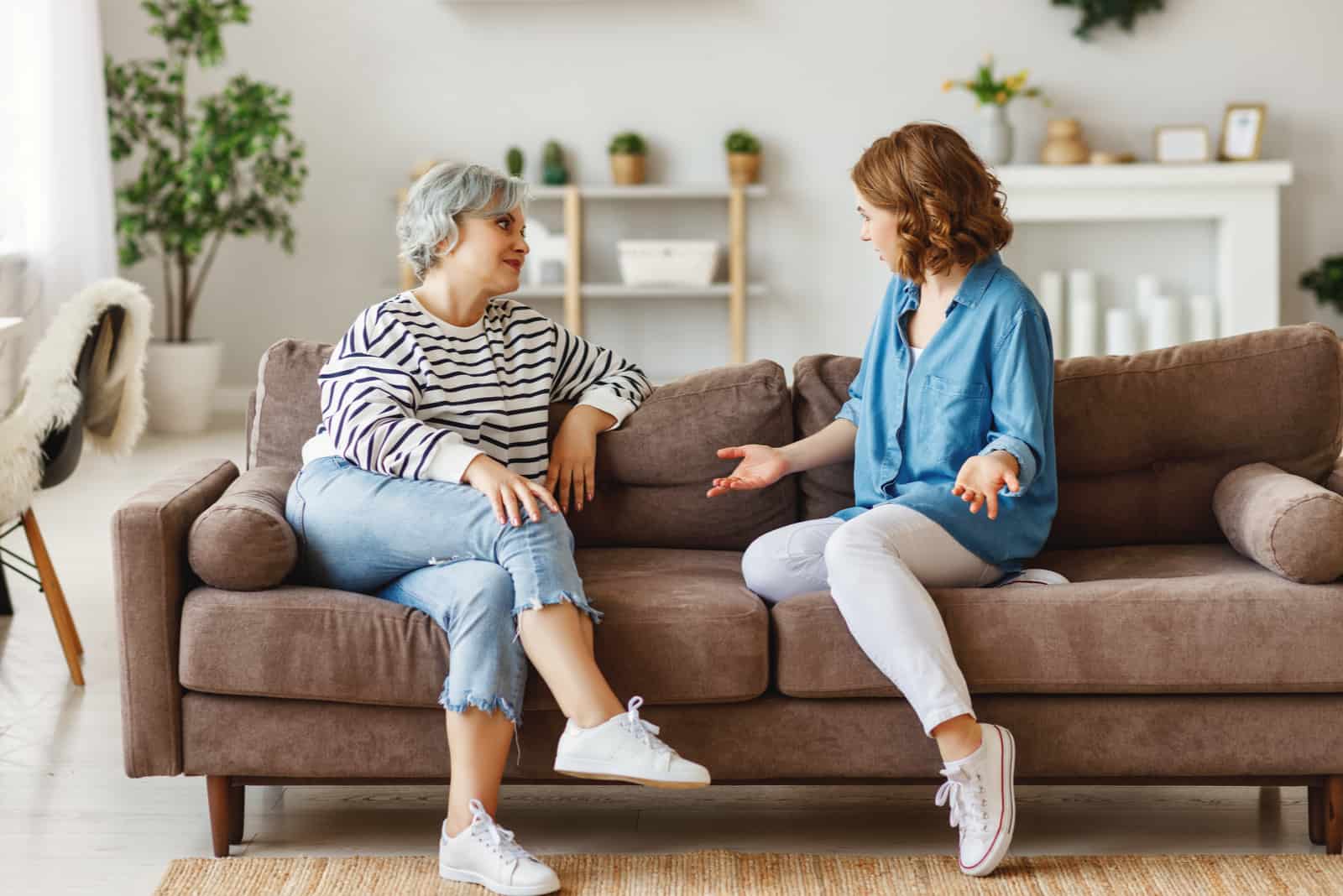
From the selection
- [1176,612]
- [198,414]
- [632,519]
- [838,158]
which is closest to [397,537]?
[632,519]

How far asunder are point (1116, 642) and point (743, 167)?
4350mm

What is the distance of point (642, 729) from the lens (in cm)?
197

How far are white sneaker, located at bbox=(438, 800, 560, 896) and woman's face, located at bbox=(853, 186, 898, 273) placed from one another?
988 millimetres

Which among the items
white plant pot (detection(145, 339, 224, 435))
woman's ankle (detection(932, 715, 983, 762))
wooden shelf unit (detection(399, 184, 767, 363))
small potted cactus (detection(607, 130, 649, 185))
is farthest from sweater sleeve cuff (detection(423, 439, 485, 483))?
small potted cactus (detection(607, 130, 649, 185))

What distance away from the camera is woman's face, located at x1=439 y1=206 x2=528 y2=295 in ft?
7.58

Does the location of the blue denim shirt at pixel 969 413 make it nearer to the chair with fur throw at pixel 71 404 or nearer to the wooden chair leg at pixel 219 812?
the wooden chair leg at pixel 219 812

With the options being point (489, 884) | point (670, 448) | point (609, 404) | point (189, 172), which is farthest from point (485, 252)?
point (189, 172)

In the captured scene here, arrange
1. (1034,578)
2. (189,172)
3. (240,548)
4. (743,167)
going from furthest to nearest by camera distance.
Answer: (743,167) → (189,172) → (1034,578) → (240,548)

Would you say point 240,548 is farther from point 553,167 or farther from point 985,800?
point 553,167

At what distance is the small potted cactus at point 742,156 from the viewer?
6.10 metres

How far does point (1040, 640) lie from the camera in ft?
6.64

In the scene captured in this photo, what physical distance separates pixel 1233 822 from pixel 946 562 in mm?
611

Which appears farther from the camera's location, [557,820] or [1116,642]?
[557,820]

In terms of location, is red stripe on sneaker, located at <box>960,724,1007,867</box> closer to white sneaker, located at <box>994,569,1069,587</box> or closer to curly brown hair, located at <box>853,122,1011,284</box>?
white sneaker, located at <box>994,569,1069,587</box>
